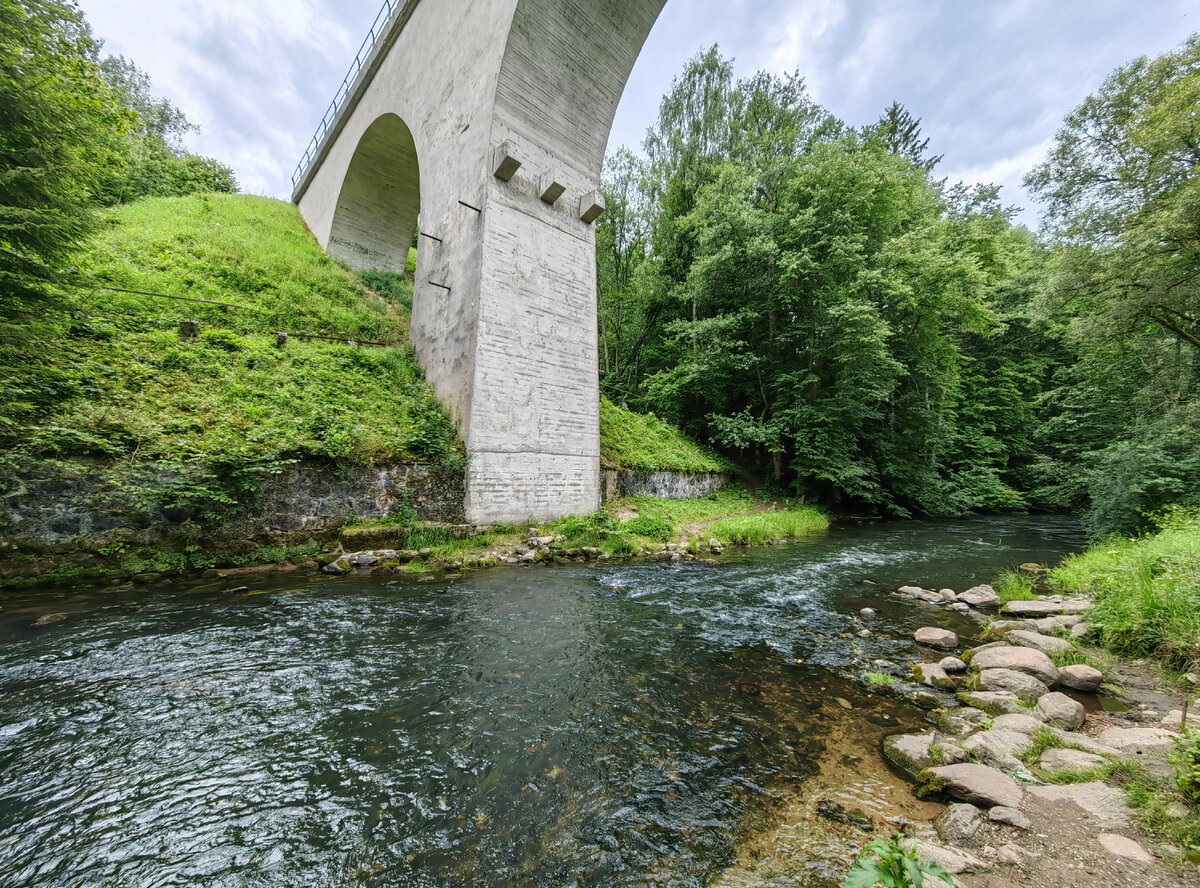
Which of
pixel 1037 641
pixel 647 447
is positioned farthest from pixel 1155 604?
pixel 647 447

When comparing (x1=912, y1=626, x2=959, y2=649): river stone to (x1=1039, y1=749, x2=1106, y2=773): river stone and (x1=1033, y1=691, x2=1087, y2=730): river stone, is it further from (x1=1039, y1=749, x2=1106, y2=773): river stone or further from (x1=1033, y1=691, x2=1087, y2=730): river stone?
(x1=1039, y1=749, x2=1106, y2=773): river stone

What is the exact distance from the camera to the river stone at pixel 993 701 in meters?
3.10

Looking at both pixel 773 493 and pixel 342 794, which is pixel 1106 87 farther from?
pixel 342 794

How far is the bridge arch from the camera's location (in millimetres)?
14500

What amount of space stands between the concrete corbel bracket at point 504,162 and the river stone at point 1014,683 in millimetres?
10454

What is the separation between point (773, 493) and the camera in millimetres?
15008

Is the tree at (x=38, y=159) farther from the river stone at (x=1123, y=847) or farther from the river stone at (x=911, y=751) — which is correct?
the river stone at (x=1123, y=847)

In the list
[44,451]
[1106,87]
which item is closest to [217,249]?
[44,451]

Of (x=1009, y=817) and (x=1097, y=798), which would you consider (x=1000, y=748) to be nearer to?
(x=1097, y=798)

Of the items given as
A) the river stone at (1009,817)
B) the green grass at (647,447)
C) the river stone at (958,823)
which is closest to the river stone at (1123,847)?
the river stone at (1009,817)

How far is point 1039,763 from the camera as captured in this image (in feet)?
8.13

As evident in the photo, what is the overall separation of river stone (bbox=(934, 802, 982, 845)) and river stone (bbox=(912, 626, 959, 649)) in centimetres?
280

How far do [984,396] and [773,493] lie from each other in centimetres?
1206

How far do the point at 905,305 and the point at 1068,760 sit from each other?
47.2 feet
